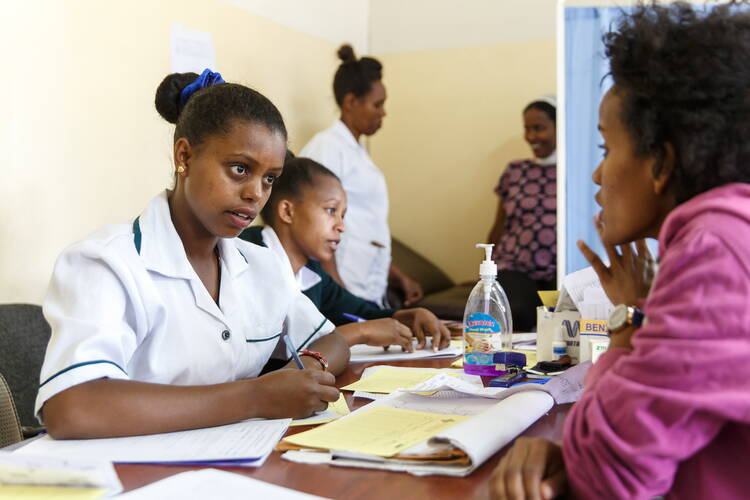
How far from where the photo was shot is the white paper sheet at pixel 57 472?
32.2 inches

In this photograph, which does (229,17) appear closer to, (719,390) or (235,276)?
(235,276)

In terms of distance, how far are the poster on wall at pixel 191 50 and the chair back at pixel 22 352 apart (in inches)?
47.0

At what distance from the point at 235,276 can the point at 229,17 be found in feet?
6.03

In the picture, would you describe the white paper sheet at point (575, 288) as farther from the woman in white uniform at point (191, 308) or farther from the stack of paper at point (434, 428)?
the woman in white uniform at point (191, 308)

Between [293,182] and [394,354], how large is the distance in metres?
0.58

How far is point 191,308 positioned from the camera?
127 cm

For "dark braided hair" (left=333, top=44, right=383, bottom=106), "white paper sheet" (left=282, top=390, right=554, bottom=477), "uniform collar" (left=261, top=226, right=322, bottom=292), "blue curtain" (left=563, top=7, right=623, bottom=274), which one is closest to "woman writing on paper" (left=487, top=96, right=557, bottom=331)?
"blue curtain" (left=563, top=7, right=623, bottom=274)

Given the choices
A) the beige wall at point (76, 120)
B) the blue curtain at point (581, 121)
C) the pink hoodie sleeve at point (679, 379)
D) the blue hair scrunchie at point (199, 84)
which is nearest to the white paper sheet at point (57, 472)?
the pink hoodie sleeve at point (679, 379)

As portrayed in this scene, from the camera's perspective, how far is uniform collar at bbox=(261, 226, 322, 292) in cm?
191

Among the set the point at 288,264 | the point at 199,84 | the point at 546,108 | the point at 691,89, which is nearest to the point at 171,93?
the point at 199,84

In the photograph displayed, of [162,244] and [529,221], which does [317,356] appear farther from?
[529,221]

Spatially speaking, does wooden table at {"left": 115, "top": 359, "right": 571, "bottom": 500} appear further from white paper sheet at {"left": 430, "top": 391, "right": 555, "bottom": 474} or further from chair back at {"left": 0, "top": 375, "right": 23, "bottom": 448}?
chair back at {"left": 0, "top": 375, "right": 23, "bottom": 448}

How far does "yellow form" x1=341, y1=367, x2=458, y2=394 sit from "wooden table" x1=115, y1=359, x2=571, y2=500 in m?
0.40

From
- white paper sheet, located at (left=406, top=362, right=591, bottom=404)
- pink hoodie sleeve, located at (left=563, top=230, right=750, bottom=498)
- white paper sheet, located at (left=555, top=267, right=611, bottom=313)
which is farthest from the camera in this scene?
white paper sheet, located at (left=555, top=267, right=611, bottom=313)
